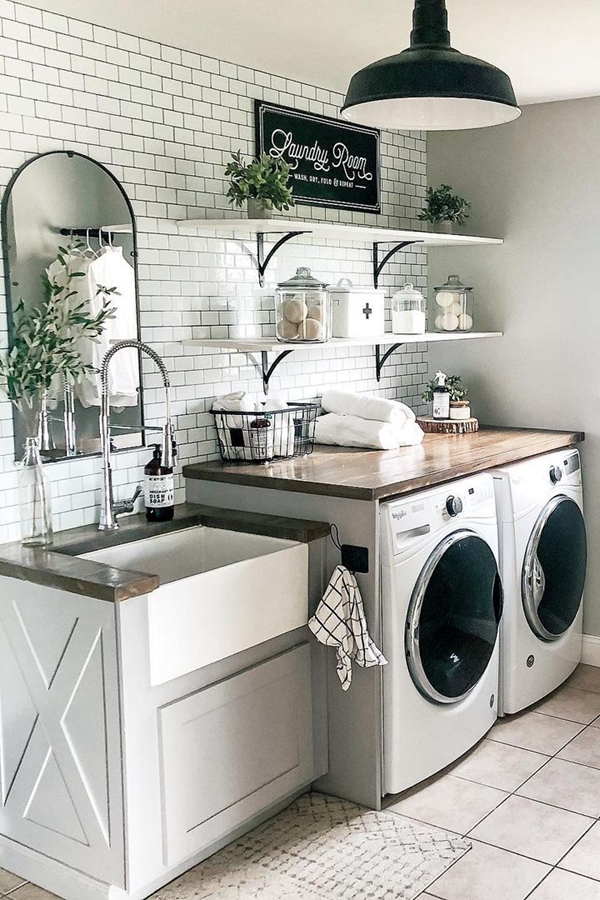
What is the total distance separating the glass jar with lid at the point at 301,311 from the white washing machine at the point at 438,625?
2.14ft

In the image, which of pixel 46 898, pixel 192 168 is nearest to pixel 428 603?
pixel 46 898

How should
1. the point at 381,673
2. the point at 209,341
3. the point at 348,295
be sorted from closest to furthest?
the point at 381,673 → the point at 209,341 → the point at 348,295

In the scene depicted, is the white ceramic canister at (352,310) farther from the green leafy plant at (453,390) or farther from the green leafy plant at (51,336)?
the green leafy plant at (51,336)

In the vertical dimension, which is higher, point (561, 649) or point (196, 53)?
point (196, 53)

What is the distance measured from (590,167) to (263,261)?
1.42 metres

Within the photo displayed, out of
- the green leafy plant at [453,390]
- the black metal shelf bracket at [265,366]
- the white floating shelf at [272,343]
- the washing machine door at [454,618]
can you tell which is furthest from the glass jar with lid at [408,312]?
the washing machine door at [454,618]

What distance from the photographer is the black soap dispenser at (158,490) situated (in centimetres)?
299

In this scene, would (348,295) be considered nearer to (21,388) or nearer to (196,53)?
(196,53)

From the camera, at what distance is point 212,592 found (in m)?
2.51

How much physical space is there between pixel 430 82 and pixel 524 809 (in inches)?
82.9

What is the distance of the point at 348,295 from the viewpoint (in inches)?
137

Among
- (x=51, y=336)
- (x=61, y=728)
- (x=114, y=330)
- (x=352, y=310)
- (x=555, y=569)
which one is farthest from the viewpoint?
(x=555, y=569)

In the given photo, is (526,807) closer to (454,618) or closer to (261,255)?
(454,618)

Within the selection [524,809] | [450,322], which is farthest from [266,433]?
[524,809]
